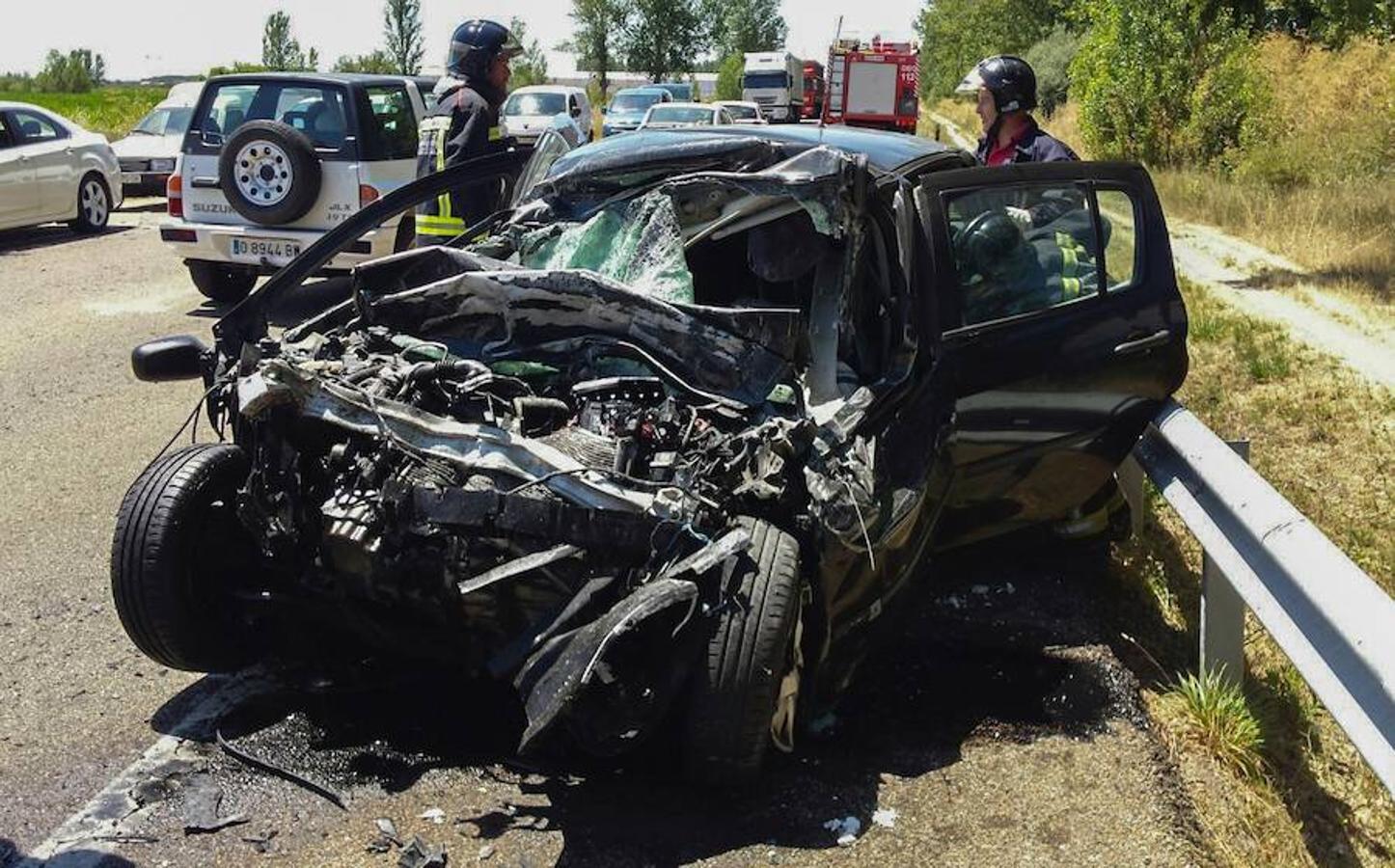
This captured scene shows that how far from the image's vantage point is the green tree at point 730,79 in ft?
212

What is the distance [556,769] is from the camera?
378 cm

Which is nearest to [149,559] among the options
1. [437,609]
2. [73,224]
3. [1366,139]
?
[437,609]

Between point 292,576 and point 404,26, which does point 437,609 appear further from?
point 404,26

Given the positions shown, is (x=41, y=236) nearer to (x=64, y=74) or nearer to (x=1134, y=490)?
(x=1134, y=490)

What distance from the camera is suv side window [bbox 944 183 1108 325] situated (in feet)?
15.2

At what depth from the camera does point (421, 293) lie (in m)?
4.26

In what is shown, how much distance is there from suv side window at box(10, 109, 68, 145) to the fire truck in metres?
25.8

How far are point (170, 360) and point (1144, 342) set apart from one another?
139 inches

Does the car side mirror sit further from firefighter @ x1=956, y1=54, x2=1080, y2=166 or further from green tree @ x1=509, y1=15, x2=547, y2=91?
green tree @ x1=509, y1=15, x2=547, y2=91

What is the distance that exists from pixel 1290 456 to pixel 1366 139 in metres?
12.0

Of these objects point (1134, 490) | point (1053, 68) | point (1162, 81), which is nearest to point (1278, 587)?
point (1134, 490)

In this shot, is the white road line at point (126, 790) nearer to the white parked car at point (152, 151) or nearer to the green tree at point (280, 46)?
the white parked car at point (152, 151)

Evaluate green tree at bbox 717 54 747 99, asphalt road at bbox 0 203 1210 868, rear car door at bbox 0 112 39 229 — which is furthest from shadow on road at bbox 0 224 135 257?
green tree at bbox 717 54 747 99

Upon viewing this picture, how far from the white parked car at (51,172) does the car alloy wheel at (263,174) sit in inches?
247
